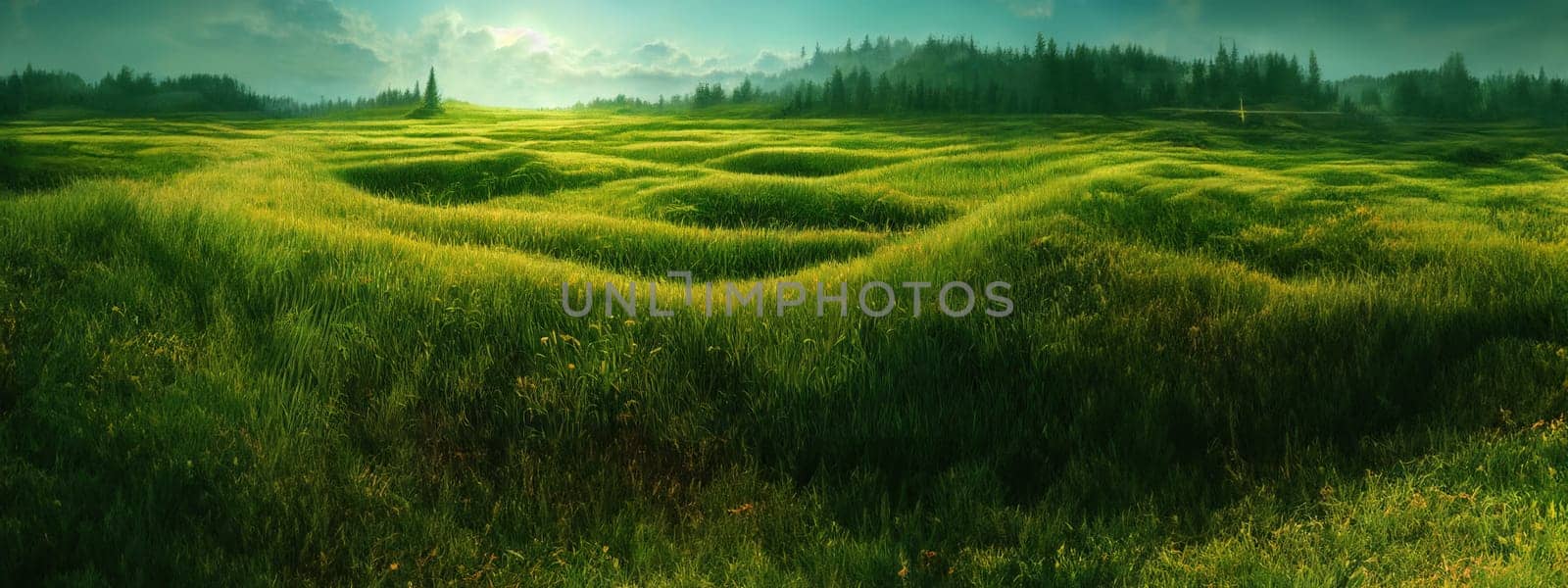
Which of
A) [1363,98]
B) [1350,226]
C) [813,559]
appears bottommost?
[813,559]

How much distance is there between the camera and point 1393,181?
9.48 meters

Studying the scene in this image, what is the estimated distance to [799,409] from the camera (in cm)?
415

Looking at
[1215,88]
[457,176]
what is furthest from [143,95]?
[1215,88]

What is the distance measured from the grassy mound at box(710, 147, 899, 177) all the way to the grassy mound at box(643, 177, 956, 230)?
18.0 ft

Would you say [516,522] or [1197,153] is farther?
[1197,153]

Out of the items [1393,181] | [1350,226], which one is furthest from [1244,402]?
[1393,181]

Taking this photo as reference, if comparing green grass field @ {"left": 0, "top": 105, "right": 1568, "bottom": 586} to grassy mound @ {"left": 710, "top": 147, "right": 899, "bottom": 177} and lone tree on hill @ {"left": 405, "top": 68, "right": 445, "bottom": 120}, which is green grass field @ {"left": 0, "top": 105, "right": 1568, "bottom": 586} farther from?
lone tree on hill @ {"left": 405, "top": 68, "right": 445, "bottom": 120}

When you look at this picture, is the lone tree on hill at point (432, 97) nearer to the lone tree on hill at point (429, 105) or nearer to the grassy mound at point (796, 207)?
the lone tree on hill at point (429, 105)

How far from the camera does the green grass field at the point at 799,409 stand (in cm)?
314

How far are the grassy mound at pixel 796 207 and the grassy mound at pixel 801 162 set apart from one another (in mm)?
5499

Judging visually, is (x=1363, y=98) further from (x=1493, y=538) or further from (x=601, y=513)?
(x=601, y=513)

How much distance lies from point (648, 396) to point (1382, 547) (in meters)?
3.15

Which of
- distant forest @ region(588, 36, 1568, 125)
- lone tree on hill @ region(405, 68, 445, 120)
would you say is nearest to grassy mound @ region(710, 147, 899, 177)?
distant forest @ region(588, 36, 1568, 125)

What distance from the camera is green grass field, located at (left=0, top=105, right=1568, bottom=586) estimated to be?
124 inches
